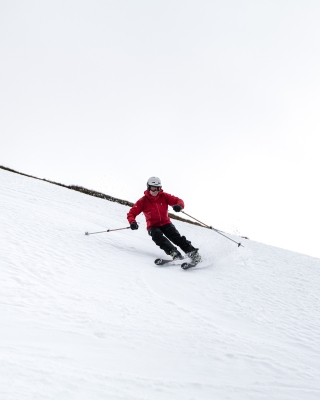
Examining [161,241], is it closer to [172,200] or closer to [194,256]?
[194,256]

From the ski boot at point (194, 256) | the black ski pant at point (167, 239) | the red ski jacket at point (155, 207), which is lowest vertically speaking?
the ski boot at point (194, 256)

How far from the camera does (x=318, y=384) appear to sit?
2.91m

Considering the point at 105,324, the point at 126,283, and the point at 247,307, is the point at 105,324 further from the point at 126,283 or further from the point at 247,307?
the point at 247,307

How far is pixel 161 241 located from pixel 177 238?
1.47 feet

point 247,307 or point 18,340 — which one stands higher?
point 247,307

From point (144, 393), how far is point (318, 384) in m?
1.59

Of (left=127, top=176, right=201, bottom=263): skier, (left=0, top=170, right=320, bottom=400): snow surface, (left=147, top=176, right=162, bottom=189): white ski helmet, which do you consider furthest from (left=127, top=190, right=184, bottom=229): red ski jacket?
(left=0, top=170, right=320, bottom=400): snow surface

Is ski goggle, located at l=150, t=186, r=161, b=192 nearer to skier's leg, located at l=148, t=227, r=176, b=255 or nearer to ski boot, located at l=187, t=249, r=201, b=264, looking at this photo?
skier's leg, located at l=148, t=227, r=176, b=255

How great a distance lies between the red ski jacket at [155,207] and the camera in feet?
25.7

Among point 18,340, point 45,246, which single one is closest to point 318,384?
point 18,340

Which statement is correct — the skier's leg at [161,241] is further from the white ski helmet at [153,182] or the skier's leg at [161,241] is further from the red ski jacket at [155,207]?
the white ski helmet at [153,182]

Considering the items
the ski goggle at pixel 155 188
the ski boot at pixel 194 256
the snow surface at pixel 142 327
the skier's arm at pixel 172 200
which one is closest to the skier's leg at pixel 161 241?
the ski boot at pixel 194 256

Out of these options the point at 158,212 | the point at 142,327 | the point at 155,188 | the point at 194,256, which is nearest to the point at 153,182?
the point at 155,188

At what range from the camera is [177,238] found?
25.0 ft
